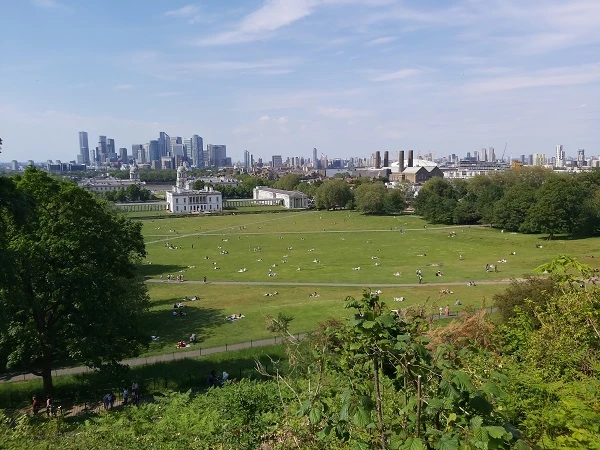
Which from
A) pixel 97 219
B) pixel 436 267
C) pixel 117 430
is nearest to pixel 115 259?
pixel 97 219

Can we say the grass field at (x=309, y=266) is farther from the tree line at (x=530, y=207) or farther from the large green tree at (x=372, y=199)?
the large green tree at (x=372, y=199)

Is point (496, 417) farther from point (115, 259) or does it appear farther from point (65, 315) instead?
point (115, 259)

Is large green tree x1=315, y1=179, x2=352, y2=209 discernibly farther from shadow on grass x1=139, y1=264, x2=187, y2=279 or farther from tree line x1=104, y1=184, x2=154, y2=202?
shadow on grass x1=139, y1=264, x2=187, y2=279

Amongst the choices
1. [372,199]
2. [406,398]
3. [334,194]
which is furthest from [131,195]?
[406,398]

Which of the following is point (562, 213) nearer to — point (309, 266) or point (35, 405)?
point (309, 266)

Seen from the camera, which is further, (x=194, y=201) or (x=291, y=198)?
(x=194, y=201)

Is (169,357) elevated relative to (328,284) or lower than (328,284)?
elevated
